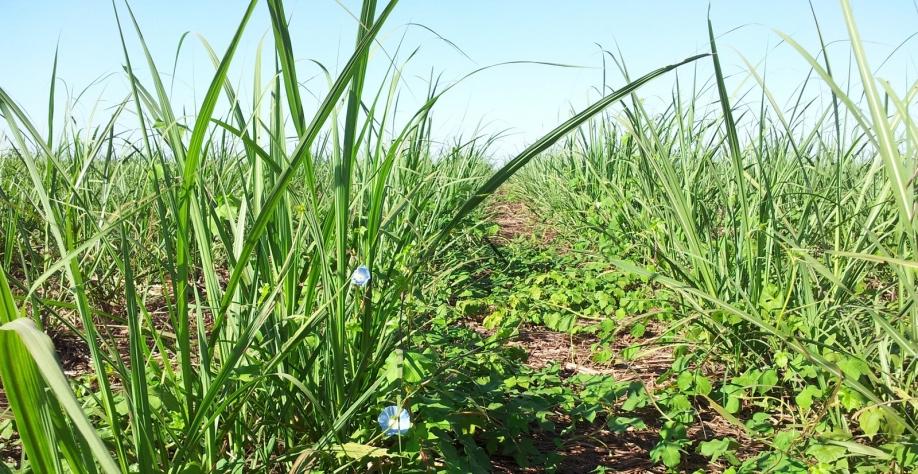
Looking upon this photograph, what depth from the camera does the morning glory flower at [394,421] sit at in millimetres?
1176

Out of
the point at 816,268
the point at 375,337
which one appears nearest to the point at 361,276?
the point at 375,337

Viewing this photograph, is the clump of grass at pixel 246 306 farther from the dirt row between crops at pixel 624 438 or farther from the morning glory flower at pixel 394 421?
the dirt row between crops at pixel 624 438

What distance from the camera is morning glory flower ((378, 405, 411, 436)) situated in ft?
3.86

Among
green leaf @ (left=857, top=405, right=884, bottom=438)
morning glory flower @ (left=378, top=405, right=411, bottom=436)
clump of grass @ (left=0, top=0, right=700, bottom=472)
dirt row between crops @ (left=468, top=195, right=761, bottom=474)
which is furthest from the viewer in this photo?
dirt row between crops @ (left=468, top=195, right=761, bottom=474)

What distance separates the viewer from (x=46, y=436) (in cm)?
70

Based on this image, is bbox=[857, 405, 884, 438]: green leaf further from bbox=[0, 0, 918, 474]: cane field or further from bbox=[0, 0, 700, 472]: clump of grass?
bbox=[0, 0, 700, 472]: clump of grass

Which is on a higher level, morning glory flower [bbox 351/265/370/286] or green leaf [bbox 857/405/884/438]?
morning glory flower [bbox 351/265/370/286]

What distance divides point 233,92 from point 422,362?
23.6 inches

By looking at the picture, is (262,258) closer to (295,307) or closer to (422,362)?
(295,307)

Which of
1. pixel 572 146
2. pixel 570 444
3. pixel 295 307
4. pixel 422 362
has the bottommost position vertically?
pixel 570 444

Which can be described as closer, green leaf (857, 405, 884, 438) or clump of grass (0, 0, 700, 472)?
clump of grass (0, 0, 700, 472)

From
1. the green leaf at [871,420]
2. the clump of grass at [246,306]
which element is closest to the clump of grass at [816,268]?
the green leaf at [871,420]

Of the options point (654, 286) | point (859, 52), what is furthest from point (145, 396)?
point (654, 286)

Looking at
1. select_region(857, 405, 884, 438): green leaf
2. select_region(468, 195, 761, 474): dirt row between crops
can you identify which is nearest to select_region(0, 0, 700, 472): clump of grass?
select_region(468, 195, 761, 474): dirt row between crops
